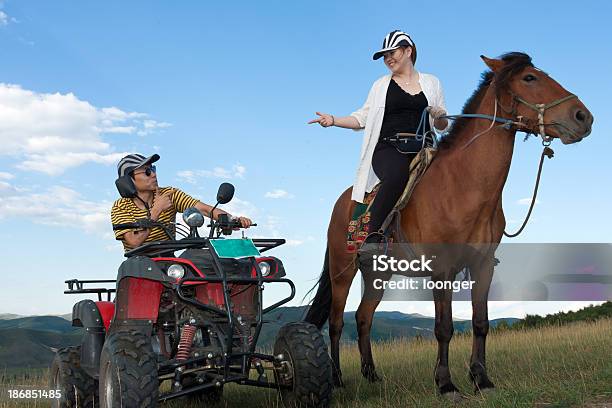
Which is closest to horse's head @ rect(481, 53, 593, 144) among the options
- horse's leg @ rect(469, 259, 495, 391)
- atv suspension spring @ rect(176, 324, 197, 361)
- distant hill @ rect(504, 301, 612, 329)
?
horse's leg @ rect(469, 259, 495, 391)

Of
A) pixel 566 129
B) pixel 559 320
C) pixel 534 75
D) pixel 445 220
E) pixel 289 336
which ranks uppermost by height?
pixel 534 75

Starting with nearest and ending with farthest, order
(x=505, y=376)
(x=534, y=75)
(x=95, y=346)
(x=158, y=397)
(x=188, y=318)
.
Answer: (x=158, y=397) < (x=188, y=318) < (x=95, y=346) < (x=534, y=75) < (x=505, y=376)

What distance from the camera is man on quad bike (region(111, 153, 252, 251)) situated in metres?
6.26

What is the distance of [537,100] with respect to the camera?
248 inches

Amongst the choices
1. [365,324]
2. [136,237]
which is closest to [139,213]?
[136,237]

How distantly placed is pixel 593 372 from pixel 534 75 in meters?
3.21

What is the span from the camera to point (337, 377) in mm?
7746

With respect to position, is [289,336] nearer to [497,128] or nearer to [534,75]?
[497,128]

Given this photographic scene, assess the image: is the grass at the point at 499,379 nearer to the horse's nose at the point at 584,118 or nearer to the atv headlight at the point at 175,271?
the atv headlight at the point at 175,271

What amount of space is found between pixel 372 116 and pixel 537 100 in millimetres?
1927

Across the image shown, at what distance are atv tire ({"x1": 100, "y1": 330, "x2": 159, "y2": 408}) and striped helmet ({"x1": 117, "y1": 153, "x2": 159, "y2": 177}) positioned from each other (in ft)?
6.73

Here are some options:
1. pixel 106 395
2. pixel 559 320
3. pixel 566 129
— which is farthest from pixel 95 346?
pixel 559 320

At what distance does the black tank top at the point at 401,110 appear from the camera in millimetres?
7426

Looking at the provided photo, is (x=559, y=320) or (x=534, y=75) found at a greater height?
(x=534, y=75)
